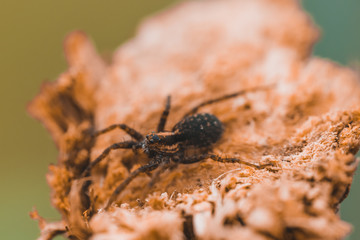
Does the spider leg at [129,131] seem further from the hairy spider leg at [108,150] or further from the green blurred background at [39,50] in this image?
the green blurred background at [39,50]

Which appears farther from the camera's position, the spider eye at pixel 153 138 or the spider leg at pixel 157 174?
the spider eye at pixel 153 138

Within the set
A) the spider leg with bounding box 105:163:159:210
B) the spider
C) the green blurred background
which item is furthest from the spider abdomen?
the green blurred background

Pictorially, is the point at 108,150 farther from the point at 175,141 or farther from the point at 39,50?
the point at 39,50

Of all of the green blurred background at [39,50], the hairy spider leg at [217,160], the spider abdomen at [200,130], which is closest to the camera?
the hairy spider leg at [217,160]

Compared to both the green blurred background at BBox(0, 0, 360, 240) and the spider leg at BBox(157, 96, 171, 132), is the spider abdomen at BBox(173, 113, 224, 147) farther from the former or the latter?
the green blurred background at BBox(0, 0, 360, 240)

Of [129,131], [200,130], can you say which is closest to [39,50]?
[129,131]

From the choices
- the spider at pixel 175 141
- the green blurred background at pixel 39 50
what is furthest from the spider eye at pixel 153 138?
the green blurred background at pixel 39 50
